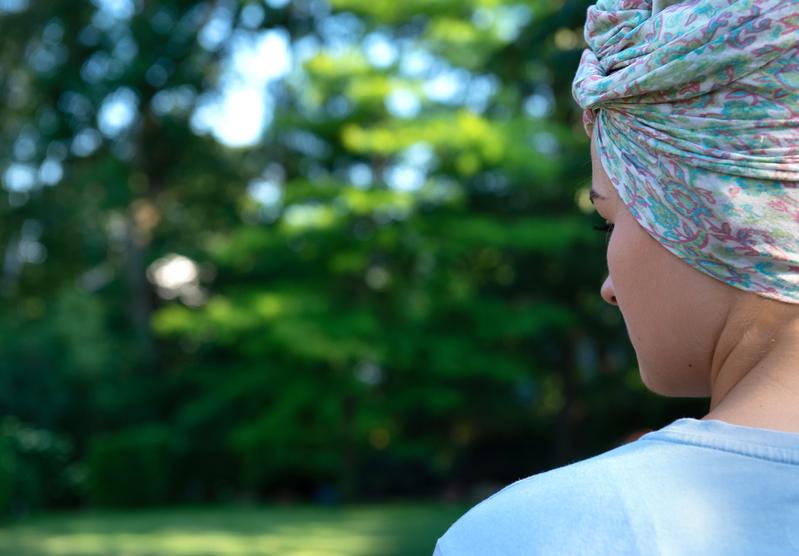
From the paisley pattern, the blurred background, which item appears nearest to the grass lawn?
the blurred background

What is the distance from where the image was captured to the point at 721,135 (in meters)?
0.87

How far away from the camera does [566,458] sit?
19.5m

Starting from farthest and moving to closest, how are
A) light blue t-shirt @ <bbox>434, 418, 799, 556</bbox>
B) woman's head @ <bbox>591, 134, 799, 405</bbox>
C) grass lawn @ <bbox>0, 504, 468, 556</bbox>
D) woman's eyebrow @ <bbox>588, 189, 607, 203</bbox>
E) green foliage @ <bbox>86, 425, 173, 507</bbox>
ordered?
green foliage @ <bbox>86, 425, 173, 507</bbox> → grass lawn @ <bbox>0, 504, 468, 556</bbox> → woman's eyebrow @ <bbox>588, 189, 607, 203</bbox> → woman's head @ <bbox>591, 134, 799, 405</bbox> → light blue t-shirt @ <bbox>434, 418, 799, 556</bbox>

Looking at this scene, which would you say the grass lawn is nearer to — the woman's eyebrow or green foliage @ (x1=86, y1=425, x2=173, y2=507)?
green foliage @ (x1=86, y1=425, x2=173, y2=507)

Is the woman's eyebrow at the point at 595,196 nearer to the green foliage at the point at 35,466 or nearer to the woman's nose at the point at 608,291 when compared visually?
the woman's nose at the point at 608,291

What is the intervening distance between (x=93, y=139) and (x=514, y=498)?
24.9m

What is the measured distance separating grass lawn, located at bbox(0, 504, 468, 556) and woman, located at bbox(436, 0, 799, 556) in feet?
35.2

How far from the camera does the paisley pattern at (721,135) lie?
85 cm

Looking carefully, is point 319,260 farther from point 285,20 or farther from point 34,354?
point 285,20

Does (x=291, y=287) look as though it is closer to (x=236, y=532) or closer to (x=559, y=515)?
(x=236, y=532)

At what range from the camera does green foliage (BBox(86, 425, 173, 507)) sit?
732 inches

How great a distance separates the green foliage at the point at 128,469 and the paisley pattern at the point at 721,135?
61.4ft

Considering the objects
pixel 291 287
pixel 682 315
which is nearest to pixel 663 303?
pixel 682 315

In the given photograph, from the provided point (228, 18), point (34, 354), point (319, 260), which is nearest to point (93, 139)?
point (228, 18)
